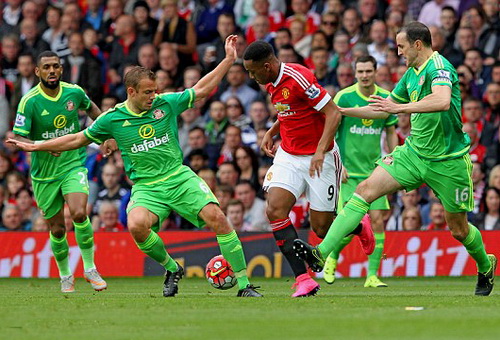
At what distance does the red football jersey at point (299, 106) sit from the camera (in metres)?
11.2

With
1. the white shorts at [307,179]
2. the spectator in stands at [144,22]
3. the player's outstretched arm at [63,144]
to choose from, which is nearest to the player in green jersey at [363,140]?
the white shorts at [307,179]

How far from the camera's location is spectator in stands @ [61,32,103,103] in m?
21.3

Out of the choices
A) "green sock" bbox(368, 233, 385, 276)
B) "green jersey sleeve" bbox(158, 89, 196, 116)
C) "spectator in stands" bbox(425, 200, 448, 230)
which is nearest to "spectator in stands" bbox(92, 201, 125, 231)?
"spectator in stands" bbox(425, 200, 448, 230)

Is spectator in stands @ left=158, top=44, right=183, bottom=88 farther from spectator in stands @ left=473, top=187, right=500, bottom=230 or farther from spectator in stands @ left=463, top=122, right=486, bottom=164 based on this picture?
spectator in stands @ left=473, top=187, right=500, bottom=230

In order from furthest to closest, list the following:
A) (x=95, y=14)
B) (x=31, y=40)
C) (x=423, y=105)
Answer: (x=95, y=14) → (x=31, y=40) → (x=423, y=105)

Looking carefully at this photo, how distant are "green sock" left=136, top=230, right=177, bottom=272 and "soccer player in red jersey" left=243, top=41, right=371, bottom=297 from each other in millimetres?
1206

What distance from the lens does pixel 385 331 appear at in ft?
26.2

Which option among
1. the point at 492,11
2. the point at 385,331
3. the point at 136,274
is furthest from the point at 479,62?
the point at 385,331

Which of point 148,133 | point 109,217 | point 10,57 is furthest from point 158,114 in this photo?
point 10,57

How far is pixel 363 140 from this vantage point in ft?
48.5

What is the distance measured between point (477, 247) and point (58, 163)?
17.9 feet

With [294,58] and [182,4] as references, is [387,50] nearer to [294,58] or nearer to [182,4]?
[294,58]

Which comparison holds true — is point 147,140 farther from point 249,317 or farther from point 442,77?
point 249,317

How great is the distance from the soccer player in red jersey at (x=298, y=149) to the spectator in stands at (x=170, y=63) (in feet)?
30.9
